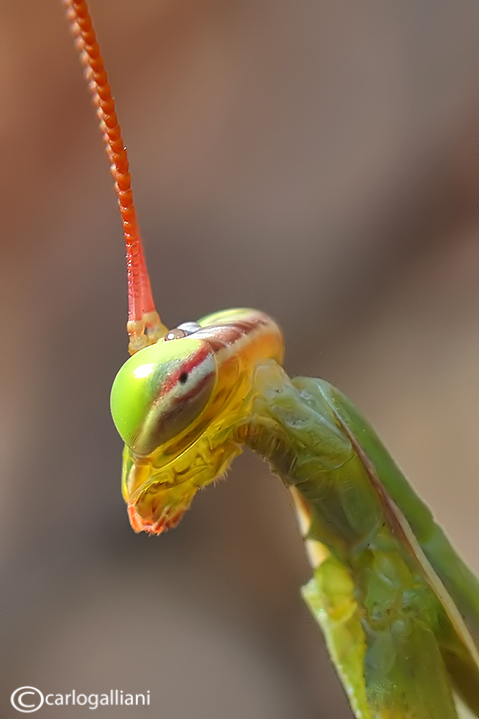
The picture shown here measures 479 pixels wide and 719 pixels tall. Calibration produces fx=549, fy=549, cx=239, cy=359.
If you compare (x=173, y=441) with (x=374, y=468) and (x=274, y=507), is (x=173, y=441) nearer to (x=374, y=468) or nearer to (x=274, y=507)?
(x=374, y=468)

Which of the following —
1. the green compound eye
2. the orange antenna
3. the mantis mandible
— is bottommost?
the mantis mandible

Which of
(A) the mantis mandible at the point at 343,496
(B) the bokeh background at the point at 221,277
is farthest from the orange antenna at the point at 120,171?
(B) the bokeh background at the point at 221,277

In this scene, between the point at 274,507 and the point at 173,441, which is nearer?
the point at 173,441

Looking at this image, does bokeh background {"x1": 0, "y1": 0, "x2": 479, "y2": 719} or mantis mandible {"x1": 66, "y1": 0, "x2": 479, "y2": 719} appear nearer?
mantis mandible {"x1": 66, "y1": 0, "x2": 479, "y2": 719}

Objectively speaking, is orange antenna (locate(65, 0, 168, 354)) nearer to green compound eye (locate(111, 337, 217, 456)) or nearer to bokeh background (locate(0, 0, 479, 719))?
green compound eye (locate(111, 337, 217, 456))

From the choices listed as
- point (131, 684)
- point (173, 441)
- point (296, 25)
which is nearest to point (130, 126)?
point (296, 25)

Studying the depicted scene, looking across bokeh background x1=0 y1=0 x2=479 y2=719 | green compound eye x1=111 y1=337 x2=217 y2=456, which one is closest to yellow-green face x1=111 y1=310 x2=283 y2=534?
green compound eye x1=111 y1=337 x2=217 y2=456
